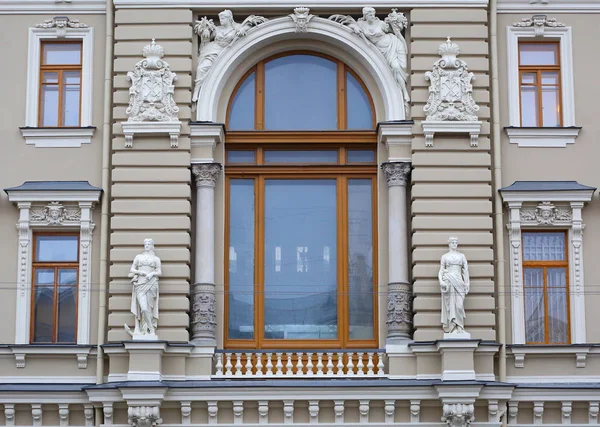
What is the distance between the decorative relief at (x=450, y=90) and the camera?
98.6 feet

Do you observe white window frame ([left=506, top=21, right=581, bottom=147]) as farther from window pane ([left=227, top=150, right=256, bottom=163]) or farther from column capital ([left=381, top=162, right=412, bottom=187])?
window pane ([left=227, top=150, right=256, bottom=163])

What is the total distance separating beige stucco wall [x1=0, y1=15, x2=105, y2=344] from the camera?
30031mm

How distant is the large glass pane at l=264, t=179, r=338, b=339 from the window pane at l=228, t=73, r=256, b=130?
1.28 m

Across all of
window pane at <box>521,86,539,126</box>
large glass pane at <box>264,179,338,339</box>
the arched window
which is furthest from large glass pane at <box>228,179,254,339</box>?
window pane at <box>521,86,539,126</box>

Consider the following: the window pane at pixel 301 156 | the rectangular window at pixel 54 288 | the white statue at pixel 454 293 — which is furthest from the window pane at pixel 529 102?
the rectangular window at pixel 54 288

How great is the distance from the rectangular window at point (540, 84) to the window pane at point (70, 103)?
343 inches

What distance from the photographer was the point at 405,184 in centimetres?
3019

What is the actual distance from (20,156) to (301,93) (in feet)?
18.4

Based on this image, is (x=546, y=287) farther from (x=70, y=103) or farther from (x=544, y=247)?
(x=70, y=103)

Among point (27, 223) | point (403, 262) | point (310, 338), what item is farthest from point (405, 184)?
point (27, 223)

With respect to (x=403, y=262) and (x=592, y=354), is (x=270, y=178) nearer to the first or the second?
(x=403, y=262)

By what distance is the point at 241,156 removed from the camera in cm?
3100

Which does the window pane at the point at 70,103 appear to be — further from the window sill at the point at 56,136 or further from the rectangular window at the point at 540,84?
the rectangular window at the point at 540,84

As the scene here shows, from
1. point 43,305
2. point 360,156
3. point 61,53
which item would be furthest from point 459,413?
point 61,53
